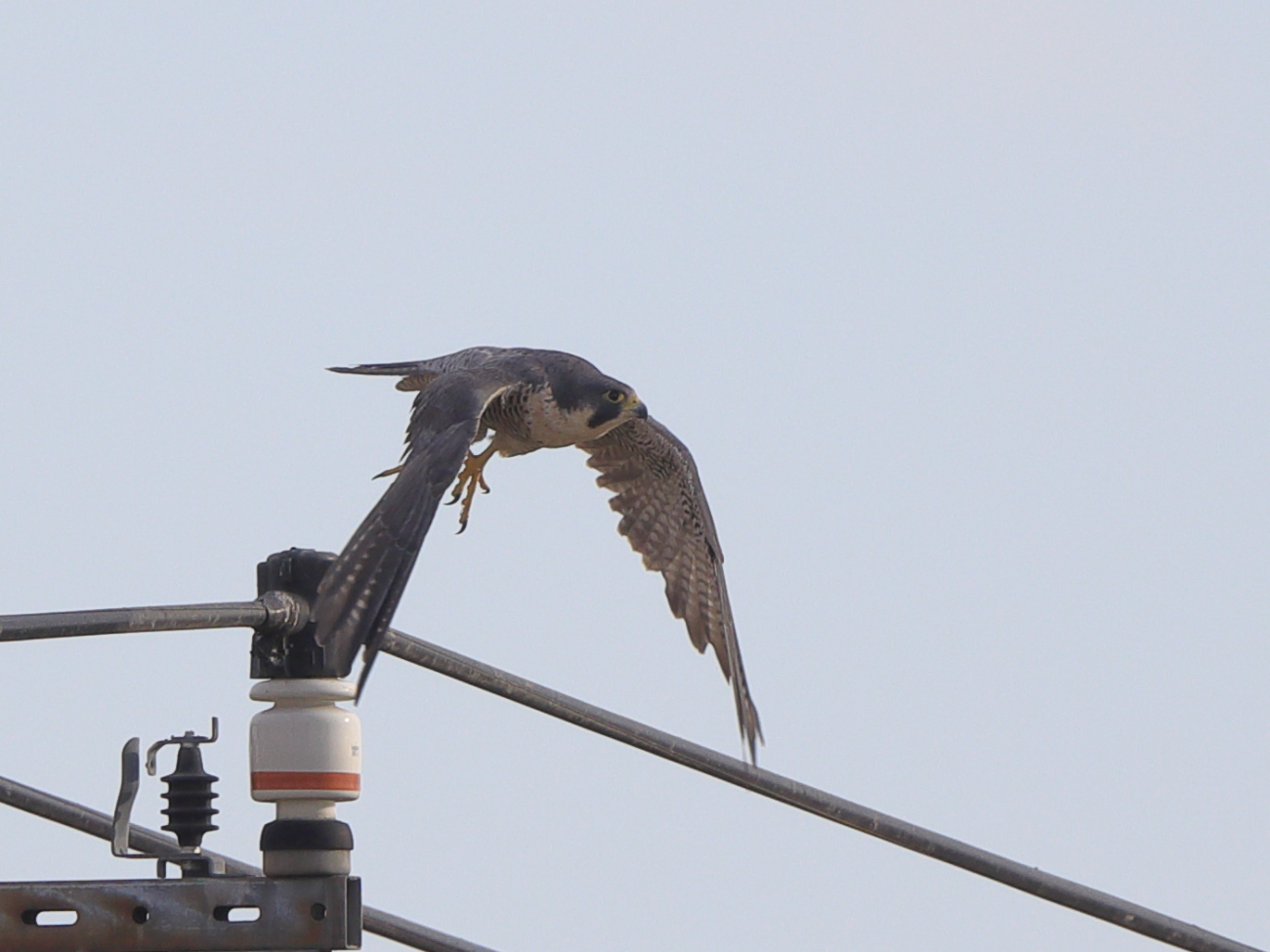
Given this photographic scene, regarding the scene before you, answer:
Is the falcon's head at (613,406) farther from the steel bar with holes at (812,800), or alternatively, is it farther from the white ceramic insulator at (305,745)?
the white ceramic insulator at (305,745)

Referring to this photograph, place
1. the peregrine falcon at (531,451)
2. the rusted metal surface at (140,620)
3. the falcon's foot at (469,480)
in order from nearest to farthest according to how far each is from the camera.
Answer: the rusted metal surface at (140,620)
the peregrine falcon at (531,451)
the falcon's foot at (469,480)

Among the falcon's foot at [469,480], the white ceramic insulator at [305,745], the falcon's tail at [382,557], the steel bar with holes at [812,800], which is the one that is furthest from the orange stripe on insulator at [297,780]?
the falcon's foot at [469,480]

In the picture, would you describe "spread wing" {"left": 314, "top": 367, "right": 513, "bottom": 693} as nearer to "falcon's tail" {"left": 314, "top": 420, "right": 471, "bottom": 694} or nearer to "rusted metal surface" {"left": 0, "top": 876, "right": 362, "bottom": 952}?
"falcon's tail" {"left": 314, "top": 420, "right": 471, "bottom": 694}

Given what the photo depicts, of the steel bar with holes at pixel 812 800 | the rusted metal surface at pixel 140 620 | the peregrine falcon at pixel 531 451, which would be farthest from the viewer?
the peregrine falcon at pixel 531 451

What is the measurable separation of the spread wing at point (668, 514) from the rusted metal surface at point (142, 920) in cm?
432

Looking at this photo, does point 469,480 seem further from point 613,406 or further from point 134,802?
point 134,802

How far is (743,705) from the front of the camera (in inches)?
252

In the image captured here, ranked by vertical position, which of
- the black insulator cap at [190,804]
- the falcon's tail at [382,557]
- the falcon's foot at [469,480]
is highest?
the falcon's foot at [469,480]

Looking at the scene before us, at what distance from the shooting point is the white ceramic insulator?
3072mm

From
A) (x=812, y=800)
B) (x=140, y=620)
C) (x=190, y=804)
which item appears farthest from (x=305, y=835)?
(x=812, y=800)

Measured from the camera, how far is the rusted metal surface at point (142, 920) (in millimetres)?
2939

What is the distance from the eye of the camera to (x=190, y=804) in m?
3.05

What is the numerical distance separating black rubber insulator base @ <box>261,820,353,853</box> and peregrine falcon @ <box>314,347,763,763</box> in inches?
11.9

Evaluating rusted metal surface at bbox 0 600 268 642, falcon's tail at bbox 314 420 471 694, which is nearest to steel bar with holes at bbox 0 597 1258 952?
falcon's tail at bbox 314 420 471 694
